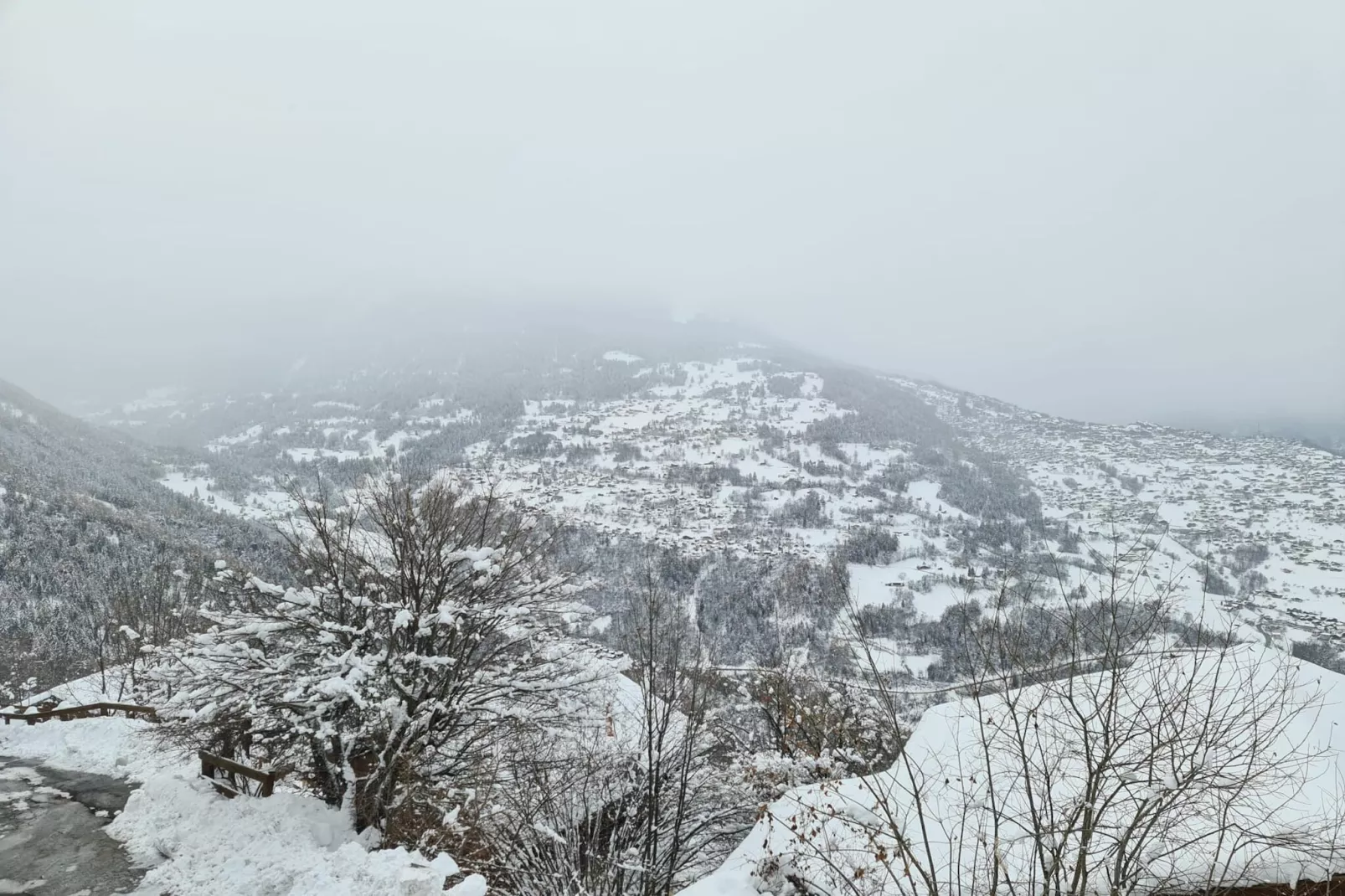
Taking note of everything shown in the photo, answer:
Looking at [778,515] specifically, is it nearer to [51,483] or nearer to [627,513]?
[627,513]

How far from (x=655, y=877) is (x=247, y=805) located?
24.9ft

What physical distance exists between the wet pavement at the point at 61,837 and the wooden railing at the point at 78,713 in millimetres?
3521

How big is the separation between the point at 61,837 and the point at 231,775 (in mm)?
2370

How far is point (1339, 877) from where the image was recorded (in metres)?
6.66

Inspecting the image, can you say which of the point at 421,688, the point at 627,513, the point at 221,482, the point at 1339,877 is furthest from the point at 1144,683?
the point at 221,482

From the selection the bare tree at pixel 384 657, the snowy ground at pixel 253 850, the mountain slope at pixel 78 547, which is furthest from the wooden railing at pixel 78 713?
the mountain slope at pixel 78 547

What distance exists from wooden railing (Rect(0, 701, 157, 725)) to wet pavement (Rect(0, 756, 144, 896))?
3.52 metres

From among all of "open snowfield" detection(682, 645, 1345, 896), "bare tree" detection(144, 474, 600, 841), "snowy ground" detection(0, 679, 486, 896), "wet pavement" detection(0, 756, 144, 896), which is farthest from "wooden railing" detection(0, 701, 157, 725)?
"open snowfield" detection(682, 645, 1345, 896)

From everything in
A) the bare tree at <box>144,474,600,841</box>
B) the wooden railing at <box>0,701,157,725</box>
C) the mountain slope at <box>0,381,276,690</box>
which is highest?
the bare tree at <box>144,474,600,841</box>

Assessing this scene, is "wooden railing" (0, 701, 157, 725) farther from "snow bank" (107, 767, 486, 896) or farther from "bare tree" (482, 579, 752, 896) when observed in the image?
"bare tree" (482, 579, 752, 896)

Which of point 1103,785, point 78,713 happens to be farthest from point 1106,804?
point 78,713

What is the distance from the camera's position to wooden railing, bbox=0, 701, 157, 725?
17578mm

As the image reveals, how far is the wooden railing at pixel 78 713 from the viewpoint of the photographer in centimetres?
1758

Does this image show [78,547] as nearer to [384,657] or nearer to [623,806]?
[384,657]
